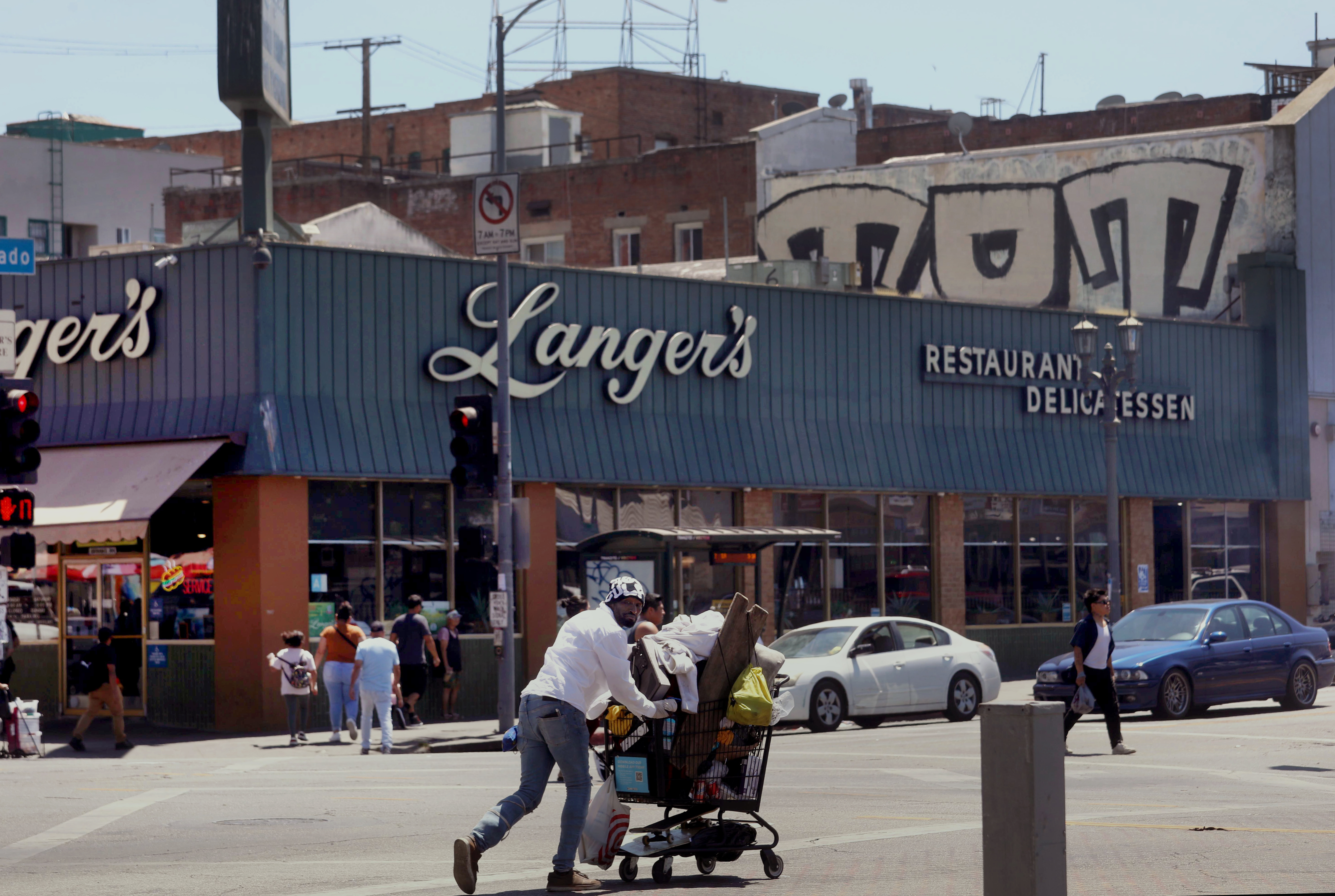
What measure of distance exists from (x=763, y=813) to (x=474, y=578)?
1339 cm

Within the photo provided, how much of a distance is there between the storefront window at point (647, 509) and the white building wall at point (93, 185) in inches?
1283

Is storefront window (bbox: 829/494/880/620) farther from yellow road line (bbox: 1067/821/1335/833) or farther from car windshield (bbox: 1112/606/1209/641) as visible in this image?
yellow road line (bbox: 1067/821/1335/833)

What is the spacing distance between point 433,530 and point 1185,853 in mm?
Result: 16492

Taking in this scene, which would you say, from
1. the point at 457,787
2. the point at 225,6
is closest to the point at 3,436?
the point at 457,787

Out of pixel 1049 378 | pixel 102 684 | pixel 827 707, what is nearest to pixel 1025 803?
pixel 827 707

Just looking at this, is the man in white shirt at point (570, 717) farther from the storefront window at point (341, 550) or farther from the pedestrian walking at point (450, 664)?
the pedestrian walking at point (450, 664)

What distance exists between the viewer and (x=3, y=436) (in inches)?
792

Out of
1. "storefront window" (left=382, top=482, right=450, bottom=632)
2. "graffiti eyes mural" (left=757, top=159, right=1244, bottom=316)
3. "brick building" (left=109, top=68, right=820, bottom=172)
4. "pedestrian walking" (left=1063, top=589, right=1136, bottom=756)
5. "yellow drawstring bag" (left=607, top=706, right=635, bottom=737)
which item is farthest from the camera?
"brick building" (left=109, top=68, right=820, bottom=172)

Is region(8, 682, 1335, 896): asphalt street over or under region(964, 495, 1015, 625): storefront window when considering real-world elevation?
under

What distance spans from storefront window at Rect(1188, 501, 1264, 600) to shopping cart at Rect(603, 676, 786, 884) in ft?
90.0

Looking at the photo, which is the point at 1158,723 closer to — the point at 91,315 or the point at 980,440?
the point at 980,440

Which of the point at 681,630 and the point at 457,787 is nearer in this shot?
the point at 681,630

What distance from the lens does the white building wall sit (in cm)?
5634

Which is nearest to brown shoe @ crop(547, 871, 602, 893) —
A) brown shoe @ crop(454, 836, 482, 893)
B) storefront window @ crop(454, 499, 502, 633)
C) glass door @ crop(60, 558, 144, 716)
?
brown shoe @ crop(454, 836, 482, 893)
